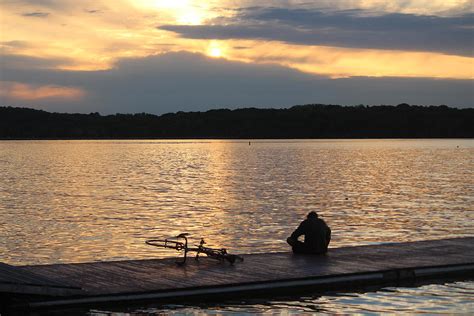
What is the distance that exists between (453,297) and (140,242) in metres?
13.0

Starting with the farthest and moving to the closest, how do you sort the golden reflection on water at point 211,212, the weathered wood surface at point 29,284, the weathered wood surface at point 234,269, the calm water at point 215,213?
the golden reflection on water at point 211,212
the calm water at point 215,213
the weathered wood surface at point 234,269
the weathered wood surface at point 29,284

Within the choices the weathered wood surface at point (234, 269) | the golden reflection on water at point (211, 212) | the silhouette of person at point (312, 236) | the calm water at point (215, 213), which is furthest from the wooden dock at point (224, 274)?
the golden reflection on water at point (211, 212)

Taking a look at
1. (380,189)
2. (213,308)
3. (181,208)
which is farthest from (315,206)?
(213,308)

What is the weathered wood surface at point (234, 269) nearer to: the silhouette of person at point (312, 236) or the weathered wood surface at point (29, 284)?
the silhouette of person at point (312, 236)

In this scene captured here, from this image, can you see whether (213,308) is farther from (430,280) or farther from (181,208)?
(181,208)

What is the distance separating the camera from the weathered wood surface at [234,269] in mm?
15289

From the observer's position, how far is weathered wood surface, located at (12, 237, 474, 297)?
50.2 ft

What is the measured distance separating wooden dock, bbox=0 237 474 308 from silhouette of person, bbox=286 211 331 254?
0.88 ft

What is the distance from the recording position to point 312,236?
18953 millimetres


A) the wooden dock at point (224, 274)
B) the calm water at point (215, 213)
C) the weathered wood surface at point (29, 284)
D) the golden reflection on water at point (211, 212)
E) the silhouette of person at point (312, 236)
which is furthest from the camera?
the golden reflection on water at point (211, 212)

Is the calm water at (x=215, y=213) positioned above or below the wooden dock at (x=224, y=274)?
below

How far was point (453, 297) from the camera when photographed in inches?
665

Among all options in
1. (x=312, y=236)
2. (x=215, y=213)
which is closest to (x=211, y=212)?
(x=215, y=213)

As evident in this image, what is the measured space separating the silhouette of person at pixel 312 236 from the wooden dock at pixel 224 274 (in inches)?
10.6
